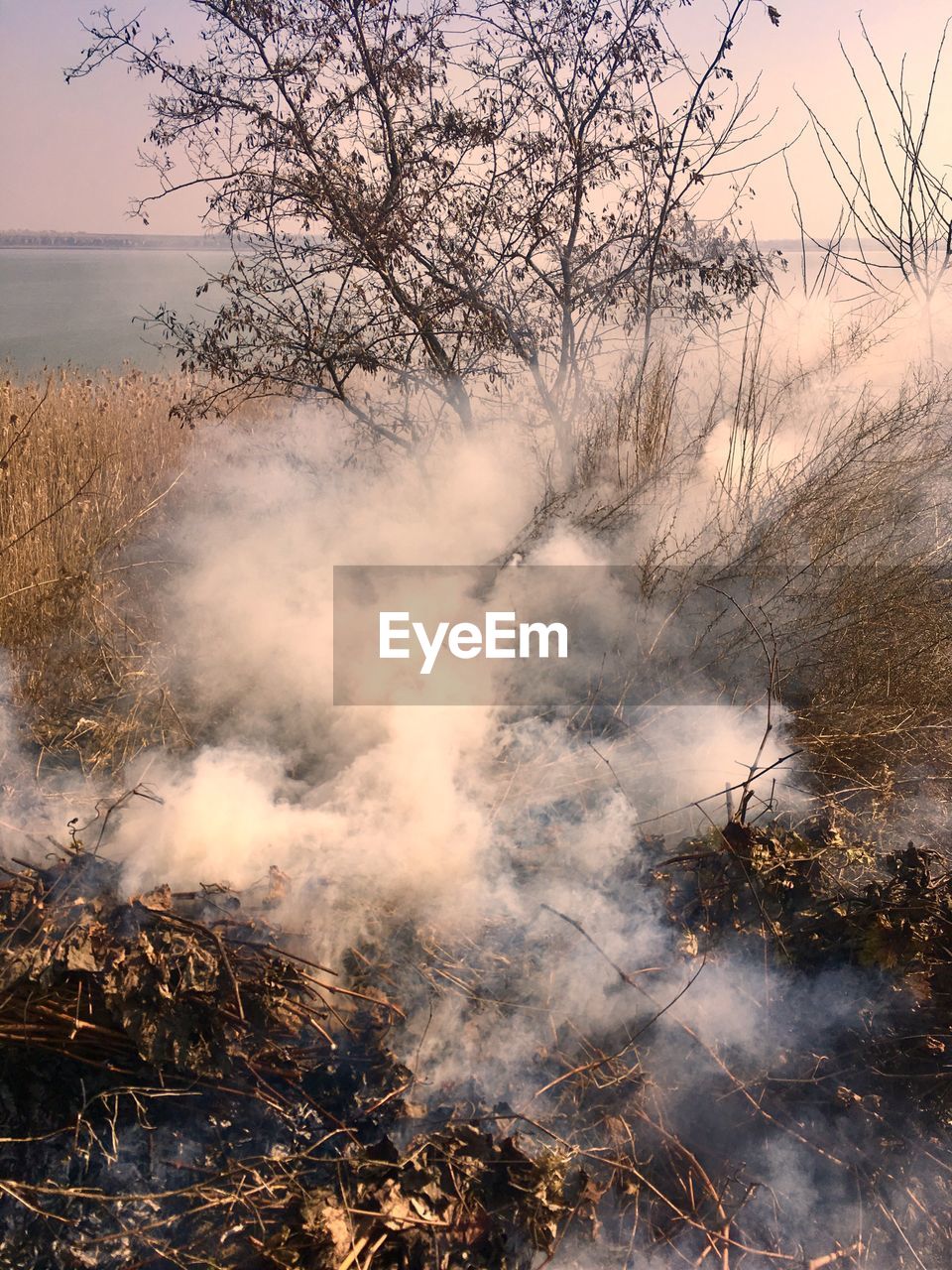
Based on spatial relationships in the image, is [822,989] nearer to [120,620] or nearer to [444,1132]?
[444,1132]

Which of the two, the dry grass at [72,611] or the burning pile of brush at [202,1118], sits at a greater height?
the dry grass at [72,611]

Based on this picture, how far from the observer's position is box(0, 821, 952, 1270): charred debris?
7.35 ft

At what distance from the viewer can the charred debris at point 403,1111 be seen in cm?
224

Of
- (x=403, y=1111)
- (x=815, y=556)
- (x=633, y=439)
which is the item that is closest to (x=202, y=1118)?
(x=403, y=1111)

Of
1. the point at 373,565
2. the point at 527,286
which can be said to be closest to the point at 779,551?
the point at 373,565

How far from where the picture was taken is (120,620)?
4.39m

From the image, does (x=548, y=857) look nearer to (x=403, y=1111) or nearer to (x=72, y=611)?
(x=403, y=1111)

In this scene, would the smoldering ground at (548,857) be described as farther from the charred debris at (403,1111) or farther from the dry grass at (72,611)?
the dry grass at (72,611)

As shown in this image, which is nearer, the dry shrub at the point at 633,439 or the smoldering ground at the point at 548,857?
the smoldering ground at the point at 548,857

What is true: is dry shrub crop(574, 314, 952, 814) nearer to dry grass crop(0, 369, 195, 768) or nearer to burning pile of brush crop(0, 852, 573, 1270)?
burning pile of brush crop(0, 852, 573, 1270)

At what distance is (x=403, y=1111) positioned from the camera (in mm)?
2451

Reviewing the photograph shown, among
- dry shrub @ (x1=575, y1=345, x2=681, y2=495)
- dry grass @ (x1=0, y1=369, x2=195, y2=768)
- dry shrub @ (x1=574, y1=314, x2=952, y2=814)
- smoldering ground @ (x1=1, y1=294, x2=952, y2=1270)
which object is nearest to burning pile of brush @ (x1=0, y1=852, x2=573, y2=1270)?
smoldering ground @ (x1=1, y1=294, x2=952, y2=1270)

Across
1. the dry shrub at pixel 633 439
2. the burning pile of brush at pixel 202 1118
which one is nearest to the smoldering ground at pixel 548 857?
the burning pile of brush at pixel 202 1118

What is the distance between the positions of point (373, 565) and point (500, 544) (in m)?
0.78
